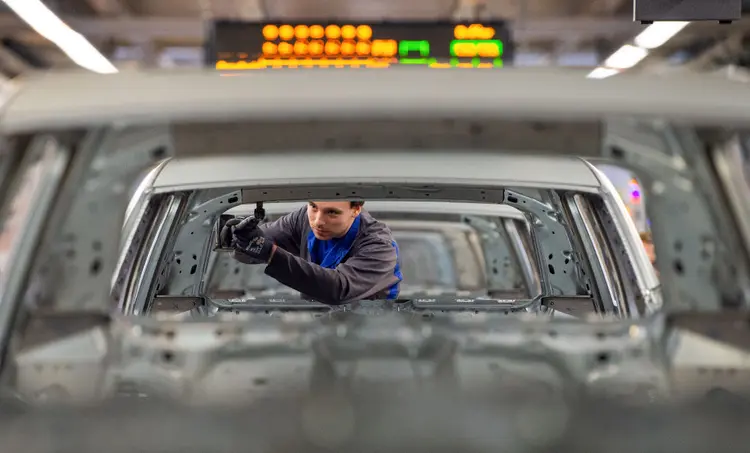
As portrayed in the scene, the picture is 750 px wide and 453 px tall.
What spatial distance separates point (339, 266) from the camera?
3.60 meters

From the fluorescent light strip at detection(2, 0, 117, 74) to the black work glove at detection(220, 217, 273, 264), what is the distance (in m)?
7.90

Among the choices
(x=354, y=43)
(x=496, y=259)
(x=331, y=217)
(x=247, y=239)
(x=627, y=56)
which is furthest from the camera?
(x=627, y=56)

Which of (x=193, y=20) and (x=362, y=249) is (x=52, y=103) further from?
(x=193, y=20)

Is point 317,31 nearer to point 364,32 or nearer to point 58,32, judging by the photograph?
point 364,32

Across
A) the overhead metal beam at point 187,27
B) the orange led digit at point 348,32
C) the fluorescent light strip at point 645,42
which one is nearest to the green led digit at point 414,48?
the orange led digit at point 348,32

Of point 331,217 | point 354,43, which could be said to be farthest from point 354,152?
point 354,43

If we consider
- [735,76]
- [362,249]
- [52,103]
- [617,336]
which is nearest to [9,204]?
[52,103]

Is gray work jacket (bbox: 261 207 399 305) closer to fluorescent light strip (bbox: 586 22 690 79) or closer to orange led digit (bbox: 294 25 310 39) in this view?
orange led digit (bbox: 294 25 310 39)

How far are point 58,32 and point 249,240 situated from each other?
1121 cm

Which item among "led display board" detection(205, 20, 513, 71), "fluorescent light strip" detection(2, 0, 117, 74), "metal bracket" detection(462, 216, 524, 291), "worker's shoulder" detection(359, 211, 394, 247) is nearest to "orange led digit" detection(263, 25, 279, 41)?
"led display board" detection(205, 20, 513, 71)

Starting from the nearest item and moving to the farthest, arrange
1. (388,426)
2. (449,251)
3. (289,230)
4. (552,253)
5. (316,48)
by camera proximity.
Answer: (388,426) < (552,253) < (289,230) < (316,48) < (449,251)

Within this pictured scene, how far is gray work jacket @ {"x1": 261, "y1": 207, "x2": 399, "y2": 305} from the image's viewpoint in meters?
3.18

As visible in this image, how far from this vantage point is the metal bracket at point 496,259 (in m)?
5.78

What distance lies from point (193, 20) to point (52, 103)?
1269 centimetres
